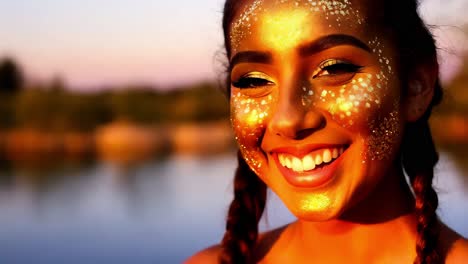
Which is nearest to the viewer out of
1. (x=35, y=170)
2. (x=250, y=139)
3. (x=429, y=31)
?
(x=250, y=139)

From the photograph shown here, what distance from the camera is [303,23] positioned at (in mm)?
1704

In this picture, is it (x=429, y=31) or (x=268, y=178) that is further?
(x=429, y=31)

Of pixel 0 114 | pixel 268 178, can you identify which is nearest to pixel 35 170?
pixel 0 114

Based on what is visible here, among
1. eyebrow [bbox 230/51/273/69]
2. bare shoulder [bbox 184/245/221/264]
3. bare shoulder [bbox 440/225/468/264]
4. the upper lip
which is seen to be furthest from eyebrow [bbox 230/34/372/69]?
bare shoulder [bbox 184/245/221/264]

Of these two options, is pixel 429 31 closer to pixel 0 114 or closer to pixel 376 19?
pixel 376 19

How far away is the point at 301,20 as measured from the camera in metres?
1.71

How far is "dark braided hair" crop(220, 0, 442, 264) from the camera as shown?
5.99ft

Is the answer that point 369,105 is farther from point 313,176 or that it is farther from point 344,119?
point 313,176

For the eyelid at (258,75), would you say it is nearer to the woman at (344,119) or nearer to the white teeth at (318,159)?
the woman at (344,119)

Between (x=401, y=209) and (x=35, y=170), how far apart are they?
81.2 ft

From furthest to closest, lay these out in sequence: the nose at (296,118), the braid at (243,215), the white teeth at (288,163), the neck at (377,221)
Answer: the braid at (243,215) < the neck at (377,221) < the white teeth at (288,163) < the nose at (296,118)

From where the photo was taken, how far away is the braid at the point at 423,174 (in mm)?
1852

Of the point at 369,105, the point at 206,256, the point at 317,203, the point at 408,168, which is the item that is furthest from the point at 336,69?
the point at 206,256

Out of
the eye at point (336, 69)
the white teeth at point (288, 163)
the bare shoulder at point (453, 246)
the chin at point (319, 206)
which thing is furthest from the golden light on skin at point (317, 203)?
the bare shoulder at point (453, 246)
